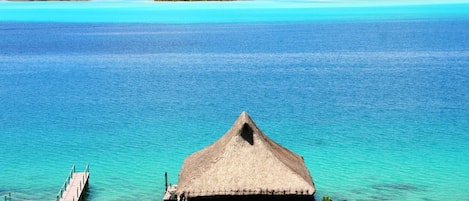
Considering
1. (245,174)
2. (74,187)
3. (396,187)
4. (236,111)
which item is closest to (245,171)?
(245,174)

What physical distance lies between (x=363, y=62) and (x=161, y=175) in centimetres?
3868

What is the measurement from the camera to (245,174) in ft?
69.9

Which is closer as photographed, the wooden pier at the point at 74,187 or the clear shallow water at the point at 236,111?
the wooden pier at the point at 74,187

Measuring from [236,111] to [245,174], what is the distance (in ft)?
69.9

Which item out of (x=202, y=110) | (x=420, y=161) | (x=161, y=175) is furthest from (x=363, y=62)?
(x=161, y=175)

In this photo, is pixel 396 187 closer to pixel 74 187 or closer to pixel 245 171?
pixel 245 171

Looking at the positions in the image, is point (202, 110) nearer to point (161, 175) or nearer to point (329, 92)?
point (329, 92)

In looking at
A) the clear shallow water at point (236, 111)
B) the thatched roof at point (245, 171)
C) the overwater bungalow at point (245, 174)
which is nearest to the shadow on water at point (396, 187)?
the clear shallow water at point (236, 111)

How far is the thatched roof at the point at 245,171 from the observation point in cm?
2088

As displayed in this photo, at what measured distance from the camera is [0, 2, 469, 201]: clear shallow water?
97.6ft

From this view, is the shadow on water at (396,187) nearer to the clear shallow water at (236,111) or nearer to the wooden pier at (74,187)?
the clear shallow water at (236,111)

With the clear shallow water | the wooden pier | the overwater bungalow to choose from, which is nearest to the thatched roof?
the overwater bungalow

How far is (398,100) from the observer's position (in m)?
45.5

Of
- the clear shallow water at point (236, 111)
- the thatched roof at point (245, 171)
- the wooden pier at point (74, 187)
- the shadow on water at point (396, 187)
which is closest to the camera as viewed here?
the thatched roof at point (245, 171)
